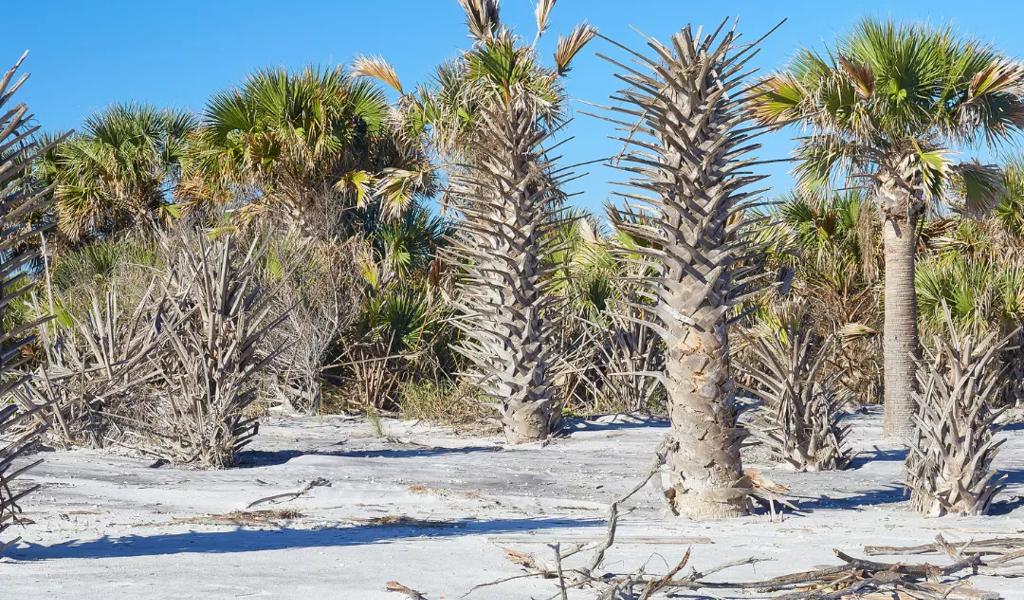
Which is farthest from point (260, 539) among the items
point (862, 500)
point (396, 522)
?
point (862, 500)

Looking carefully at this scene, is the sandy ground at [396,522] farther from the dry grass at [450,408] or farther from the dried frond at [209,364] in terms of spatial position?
the dry grass at [450,408]

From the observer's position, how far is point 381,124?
17.5 meters

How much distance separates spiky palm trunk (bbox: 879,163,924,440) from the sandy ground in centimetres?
137

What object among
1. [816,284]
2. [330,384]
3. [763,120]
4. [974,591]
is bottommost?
[974,591]

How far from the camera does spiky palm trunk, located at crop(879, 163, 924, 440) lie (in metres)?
11.3

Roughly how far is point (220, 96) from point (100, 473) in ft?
34.9

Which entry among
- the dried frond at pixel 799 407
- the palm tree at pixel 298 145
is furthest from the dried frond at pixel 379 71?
the dried frond at pixel 799 407

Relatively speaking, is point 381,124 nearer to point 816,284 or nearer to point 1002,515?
point 816,284

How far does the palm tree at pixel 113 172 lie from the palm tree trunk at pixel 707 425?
1409cm

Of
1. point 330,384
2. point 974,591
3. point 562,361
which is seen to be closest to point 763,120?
point 562,361

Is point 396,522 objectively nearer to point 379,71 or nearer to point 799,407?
point 799,407

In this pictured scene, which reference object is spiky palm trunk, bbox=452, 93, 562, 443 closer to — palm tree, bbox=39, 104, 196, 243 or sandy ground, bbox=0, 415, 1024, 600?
sandy ground, bbox=0, 415, 1024, 600

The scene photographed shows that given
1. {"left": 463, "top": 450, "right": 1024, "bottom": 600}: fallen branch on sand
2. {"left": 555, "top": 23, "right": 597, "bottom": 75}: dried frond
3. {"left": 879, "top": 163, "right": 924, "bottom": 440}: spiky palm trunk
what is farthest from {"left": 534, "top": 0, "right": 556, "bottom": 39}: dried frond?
{"left": 463, "top": 450, "right": 1024, "bottom": 600}: fallen branch on sand

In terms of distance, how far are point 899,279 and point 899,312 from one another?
352 mm
